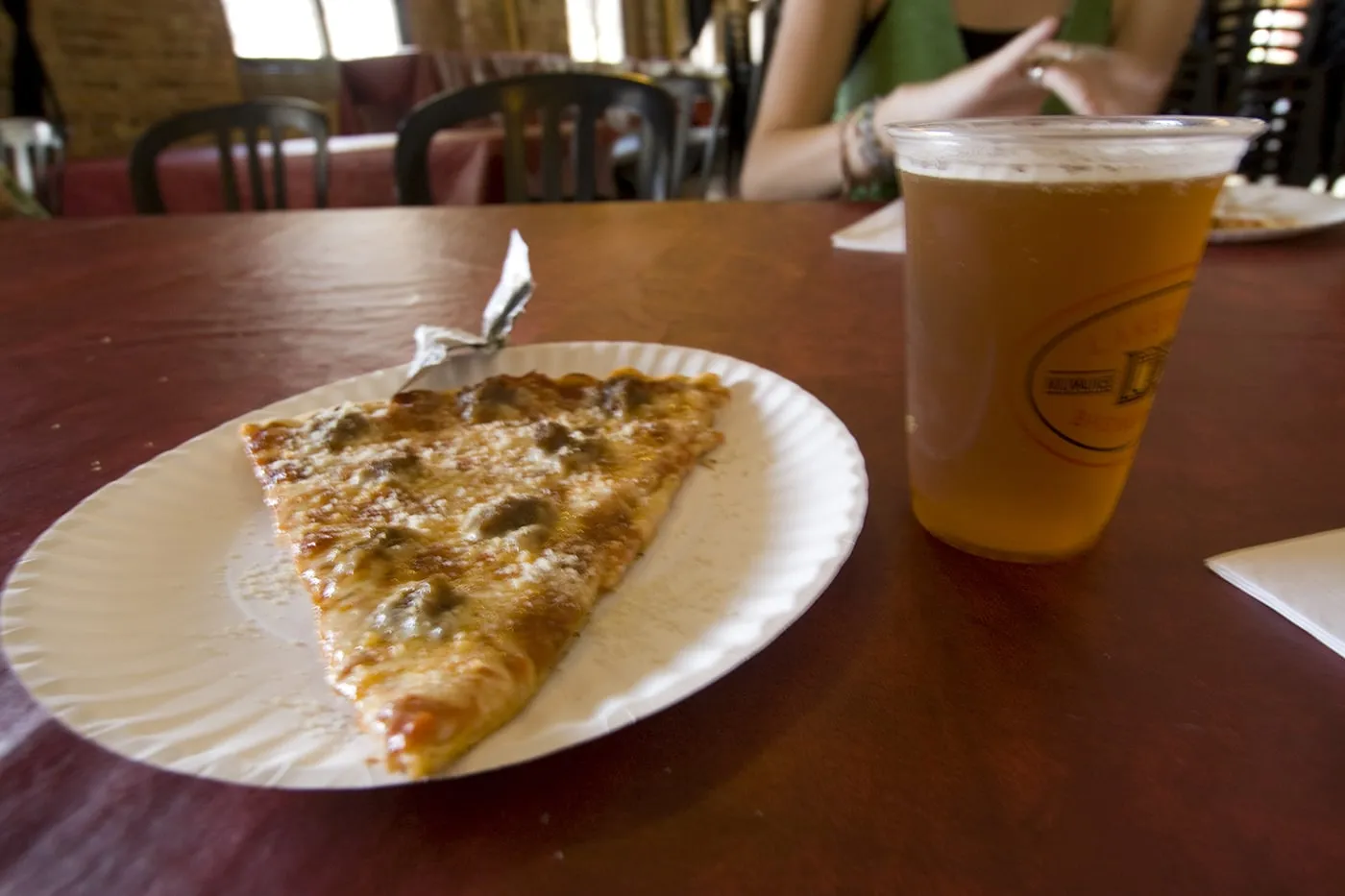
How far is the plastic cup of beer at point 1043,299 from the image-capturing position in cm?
35

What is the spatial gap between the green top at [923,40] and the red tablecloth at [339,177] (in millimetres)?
1463

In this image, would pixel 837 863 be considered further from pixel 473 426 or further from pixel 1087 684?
pixel 473 426

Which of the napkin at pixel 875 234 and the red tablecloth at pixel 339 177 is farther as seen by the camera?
the red tablecloth at pixel 339 177

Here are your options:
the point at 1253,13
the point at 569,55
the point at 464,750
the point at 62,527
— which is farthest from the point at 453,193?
the point at 569,55

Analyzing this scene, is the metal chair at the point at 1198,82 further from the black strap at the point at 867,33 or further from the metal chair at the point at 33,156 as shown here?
the metal chair at the point at 33,156

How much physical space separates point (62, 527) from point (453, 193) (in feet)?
8.34

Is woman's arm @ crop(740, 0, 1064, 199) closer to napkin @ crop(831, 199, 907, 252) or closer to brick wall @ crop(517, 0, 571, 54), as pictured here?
napkin @ crop(831, 199, 907, 252)

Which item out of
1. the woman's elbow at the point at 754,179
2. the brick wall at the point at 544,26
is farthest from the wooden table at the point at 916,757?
the brick wall at the point at 544,26

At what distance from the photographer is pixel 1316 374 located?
0.65 meters

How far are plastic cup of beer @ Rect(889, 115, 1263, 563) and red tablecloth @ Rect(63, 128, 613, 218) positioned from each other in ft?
8.22

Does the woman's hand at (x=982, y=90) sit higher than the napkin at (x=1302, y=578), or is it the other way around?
the woman's hand at (x=982, y=90)

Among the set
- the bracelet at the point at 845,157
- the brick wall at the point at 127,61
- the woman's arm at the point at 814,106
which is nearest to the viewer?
the woman's arm at the point at 814,106

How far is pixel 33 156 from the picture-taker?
2867mm

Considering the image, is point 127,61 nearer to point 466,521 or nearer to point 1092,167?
point 466,521
